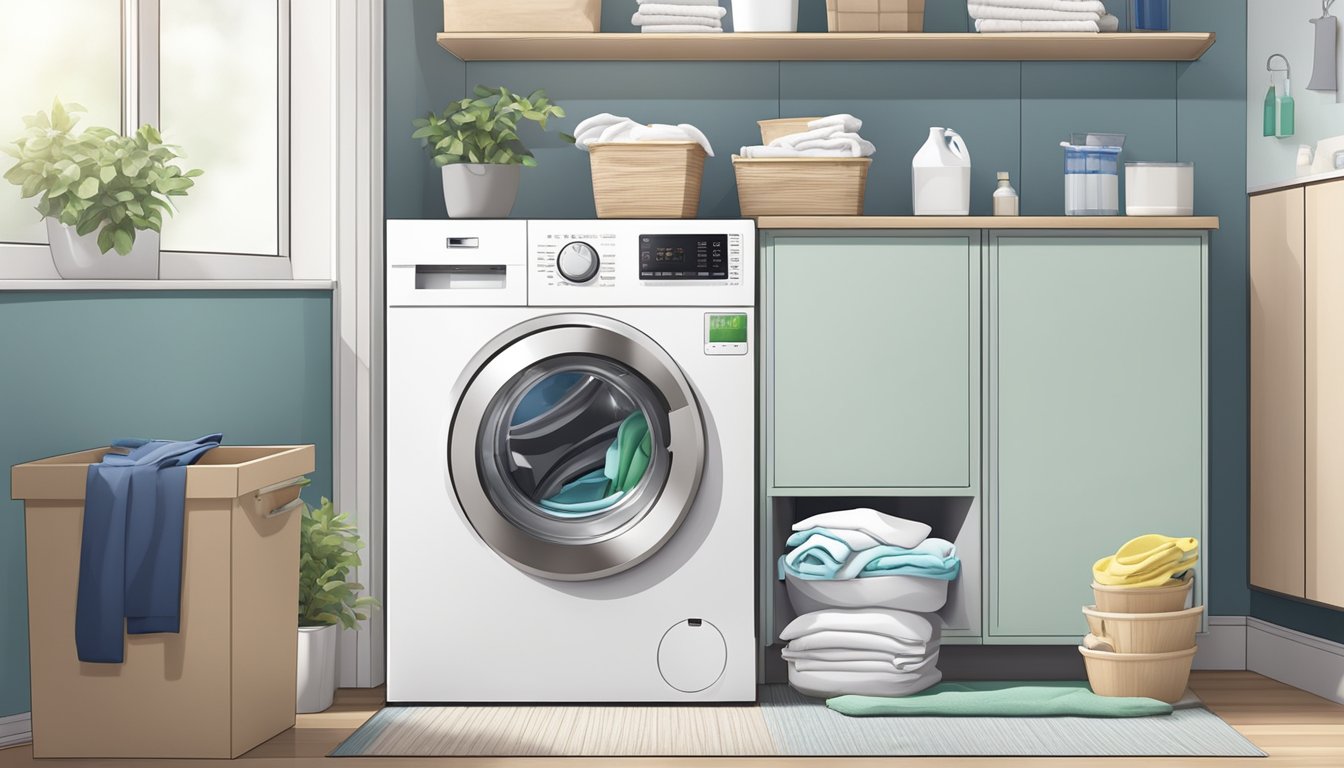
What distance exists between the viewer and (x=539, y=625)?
8.48 ft

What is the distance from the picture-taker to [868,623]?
257cm

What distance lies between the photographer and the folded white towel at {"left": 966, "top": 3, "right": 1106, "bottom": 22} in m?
2.85

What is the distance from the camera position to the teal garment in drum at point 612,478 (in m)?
2.55

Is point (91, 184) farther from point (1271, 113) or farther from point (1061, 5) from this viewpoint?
point (1271, 113)

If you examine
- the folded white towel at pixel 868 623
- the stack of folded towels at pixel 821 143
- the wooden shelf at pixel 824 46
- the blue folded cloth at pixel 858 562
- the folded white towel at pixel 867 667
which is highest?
the wooden shelf at pixel 824 46

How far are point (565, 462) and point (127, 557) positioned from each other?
90cm

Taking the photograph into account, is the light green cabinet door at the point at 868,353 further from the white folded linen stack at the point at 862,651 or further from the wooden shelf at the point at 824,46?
the wooden shelf at the point at 824,46

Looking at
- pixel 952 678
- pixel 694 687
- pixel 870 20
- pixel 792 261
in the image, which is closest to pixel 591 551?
pixel 694 687

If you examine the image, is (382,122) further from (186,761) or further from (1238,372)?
(1238,372)

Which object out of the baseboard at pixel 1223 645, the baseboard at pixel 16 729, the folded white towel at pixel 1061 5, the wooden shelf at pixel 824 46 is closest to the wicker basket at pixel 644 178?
the wooden shelf at pixel 824 46

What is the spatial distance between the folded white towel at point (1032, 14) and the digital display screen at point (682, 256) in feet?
3.10

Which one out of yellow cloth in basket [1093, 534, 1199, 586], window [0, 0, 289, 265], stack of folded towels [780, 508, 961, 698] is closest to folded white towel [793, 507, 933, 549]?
stack of folded towels [780, 508, 961, 698]

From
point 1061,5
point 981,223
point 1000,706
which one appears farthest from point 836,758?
point 1061,5

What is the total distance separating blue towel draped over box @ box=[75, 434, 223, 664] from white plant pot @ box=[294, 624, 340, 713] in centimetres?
45
